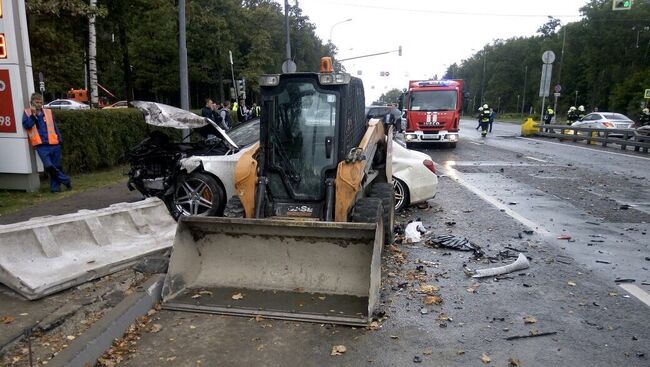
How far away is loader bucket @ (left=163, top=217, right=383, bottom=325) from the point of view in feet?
15.4

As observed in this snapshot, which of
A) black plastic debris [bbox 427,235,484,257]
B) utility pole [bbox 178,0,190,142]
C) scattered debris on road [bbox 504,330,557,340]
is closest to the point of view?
scattered debris on road [bbox 504,330,557,340]

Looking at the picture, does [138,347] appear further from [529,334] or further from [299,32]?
[299,32]

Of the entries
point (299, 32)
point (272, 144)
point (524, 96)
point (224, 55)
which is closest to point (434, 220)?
point (272, 144)

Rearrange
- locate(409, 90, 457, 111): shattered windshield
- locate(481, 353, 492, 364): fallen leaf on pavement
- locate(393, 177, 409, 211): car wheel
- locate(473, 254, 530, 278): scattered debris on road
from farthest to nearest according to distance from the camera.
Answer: locate(409, 90, 457, 111): shattered windshield
locate(393, 177, 409, 211): car wheel
locate(473, 254, 530, 278): scattered debris on road
locate(481, 353, 492, 364): fallen leaf on pavement

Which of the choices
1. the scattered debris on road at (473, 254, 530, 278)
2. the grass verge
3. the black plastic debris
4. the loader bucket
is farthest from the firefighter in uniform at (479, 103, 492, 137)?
the loader bucket

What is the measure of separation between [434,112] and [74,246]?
17.5 metres

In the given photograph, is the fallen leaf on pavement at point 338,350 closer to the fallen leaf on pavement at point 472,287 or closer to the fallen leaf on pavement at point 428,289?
the fallen leaf on pavement at point 428,289

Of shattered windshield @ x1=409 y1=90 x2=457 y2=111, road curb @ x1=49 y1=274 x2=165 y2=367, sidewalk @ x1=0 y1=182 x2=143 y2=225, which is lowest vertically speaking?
sidewalk @ x1=0 y1=182 x2=143 y2=225

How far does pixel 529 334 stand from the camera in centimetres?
435

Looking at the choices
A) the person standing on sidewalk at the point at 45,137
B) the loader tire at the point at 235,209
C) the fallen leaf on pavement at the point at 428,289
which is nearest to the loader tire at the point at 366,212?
the fallen leaf on pavement at the point at 428,289

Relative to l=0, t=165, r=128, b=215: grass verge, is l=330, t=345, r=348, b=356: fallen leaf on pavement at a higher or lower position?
higher

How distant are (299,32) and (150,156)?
5204 centimetres

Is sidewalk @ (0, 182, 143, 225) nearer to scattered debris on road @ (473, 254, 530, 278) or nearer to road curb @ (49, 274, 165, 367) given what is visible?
road curb @ (49, 274, 165, 367)

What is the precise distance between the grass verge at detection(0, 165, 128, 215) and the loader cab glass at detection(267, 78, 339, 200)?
5270 mm
